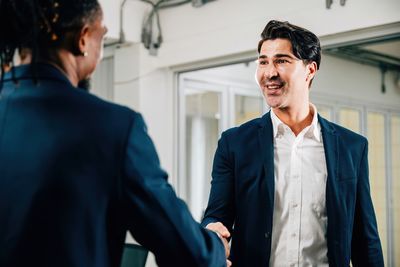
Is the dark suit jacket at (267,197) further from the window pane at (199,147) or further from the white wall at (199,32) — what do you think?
the window pane at (199,147)

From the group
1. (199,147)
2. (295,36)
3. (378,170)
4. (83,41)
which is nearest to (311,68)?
(295,36)

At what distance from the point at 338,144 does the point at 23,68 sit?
1170mm

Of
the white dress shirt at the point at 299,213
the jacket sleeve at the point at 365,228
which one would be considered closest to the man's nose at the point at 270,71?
the white dress shirt at the point at 299,213

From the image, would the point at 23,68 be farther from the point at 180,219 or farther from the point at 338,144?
the point at 338,144

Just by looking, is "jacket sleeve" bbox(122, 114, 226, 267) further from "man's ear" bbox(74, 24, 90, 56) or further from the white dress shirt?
the white dress shirt

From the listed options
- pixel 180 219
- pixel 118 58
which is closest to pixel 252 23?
pixel 118 58

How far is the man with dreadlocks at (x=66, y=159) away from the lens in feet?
2.96

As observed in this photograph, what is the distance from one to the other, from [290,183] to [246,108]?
368cm

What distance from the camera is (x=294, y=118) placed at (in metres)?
1.88

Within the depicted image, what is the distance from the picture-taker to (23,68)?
96 cm

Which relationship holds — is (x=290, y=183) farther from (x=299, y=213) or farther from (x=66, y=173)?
(x=66, y=173)

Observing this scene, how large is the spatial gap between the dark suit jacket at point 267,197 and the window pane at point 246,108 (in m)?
3.49

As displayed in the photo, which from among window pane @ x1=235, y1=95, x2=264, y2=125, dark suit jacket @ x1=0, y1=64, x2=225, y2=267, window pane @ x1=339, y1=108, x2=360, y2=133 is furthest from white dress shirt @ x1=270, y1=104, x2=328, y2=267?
window pane @ x1=339, y1=108, x2=360, y2=133

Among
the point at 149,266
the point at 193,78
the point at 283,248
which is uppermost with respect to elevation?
the point at 193,78
